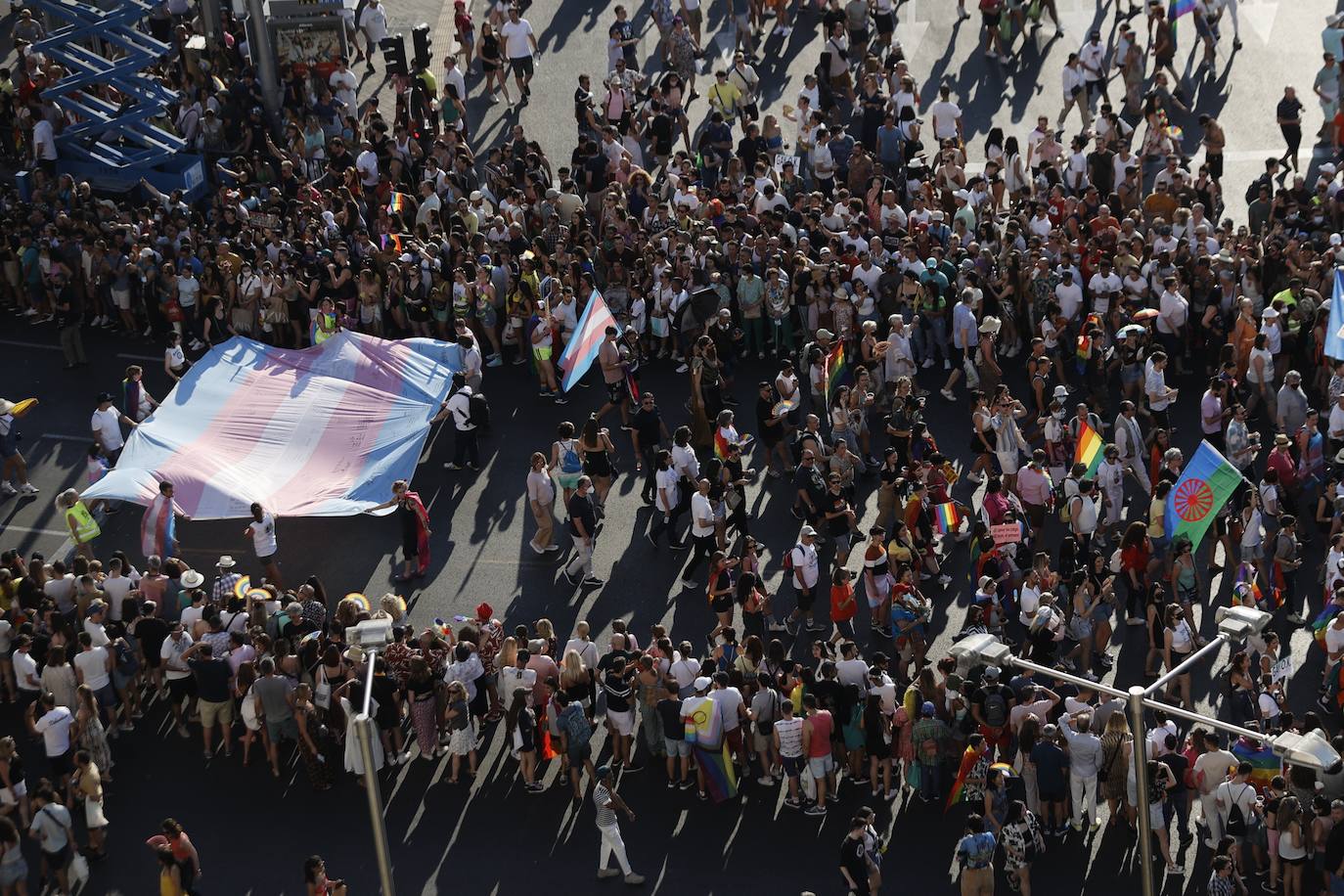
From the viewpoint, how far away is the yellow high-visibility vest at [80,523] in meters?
25.8

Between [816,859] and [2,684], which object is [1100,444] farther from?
[2,684]

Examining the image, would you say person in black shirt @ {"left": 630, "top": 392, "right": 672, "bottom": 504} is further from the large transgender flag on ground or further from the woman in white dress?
the woman in white dress

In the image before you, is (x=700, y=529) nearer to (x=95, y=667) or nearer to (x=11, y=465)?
(x=95, y=667)

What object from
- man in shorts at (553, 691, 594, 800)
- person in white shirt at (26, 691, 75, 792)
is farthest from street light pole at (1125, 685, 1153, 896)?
person in white shirt at (26, 691, 75, 792)

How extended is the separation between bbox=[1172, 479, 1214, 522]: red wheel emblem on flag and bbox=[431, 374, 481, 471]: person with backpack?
374 inches

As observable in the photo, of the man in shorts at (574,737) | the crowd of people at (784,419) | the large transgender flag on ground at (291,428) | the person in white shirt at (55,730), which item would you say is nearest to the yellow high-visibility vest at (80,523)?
the crowd of people at (784,419)

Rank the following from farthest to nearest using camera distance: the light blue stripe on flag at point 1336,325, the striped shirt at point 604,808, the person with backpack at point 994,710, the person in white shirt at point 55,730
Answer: the light blue stripe on flag at point 1336,325 < the person in white shirt at point 55,730 < the person with backpack at point 994,710 < the striped shirt at point 604,808

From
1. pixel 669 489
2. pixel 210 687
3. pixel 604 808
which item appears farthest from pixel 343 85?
pixel 604 808

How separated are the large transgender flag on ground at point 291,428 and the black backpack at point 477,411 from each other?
18.0 inches

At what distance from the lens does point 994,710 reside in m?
20.7

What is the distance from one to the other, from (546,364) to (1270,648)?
11517mm

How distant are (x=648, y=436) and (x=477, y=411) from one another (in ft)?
8.17

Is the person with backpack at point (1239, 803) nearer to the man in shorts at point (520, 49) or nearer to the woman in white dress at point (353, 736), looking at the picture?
the woman in white dress at point (353, 736)

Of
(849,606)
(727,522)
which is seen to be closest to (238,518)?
(727,522)
